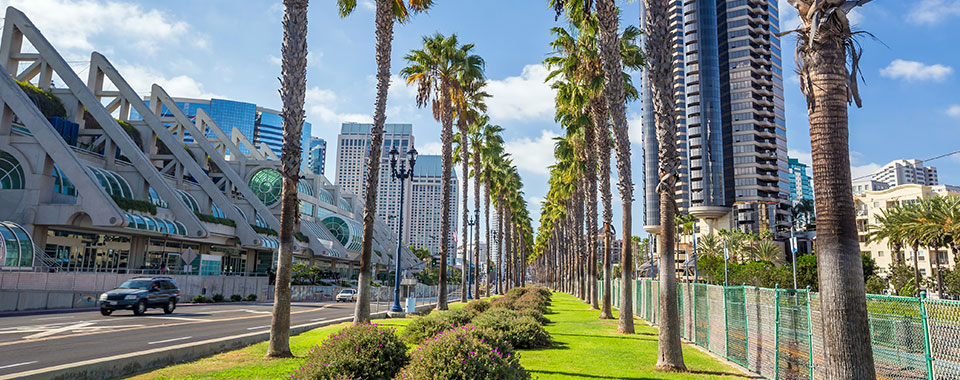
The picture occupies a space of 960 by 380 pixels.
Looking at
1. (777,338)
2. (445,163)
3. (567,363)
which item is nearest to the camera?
(777,338)

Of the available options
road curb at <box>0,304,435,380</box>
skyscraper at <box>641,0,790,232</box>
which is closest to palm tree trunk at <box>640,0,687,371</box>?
road curb at <box>0,304,435,380</box>

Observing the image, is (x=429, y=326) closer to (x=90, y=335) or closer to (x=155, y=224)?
(x=90, y=335)

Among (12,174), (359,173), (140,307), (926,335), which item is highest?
(359,173)

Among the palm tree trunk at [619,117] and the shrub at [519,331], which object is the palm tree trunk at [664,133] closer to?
the shrub at [519,331]

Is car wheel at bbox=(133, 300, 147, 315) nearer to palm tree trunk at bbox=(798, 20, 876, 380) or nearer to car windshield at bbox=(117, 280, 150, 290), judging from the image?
car windshield at bbox=(117, 280, 150, 290)

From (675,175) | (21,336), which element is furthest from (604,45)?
(21,336)

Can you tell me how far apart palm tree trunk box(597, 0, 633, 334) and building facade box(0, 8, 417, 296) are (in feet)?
77.8

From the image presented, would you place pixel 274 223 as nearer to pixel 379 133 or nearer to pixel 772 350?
pixel 379 133

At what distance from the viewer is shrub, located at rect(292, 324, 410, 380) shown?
7926 mm

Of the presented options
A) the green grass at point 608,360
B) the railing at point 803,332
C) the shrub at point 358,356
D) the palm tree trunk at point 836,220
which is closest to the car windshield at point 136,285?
the green grass at point 608,360

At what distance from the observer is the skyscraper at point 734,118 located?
388 feet

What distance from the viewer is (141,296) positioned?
24172 millimetres

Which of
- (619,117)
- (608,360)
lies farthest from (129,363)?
(619,117)

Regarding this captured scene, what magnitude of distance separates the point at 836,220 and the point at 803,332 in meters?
4.41
